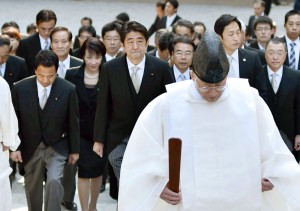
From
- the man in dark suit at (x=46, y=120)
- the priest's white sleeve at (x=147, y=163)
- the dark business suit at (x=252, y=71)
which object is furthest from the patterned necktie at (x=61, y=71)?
the priest's white sleeve at (x=147, y=163)

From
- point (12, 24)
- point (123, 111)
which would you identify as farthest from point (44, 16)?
point (123, 111)

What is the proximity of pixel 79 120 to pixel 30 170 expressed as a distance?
2.63 feet

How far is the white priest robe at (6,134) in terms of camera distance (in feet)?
24.8

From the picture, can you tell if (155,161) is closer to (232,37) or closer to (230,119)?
(230,119)

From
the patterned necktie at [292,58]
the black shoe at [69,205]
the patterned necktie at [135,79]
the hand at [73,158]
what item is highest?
the patterned necktie at [135,79]

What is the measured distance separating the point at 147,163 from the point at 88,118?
11.2 feet

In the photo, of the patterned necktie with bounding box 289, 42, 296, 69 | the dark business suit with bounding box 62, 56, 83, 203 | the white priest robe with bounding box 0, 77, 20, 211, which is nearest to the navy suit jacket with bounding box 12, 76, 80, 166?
the white priest robe with bounding box 0, 77, 20, 211

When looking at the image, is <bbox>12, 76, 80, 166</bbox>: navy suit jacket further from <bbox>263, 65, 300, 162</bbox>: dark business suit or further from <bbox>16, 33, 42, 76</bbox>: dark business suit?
<bbox>16, 33, 42, 76</bbox>: dark business suit

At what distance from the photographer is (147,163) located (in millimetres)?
5809

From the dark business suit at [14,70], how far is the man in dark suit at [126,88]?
73.3 inches

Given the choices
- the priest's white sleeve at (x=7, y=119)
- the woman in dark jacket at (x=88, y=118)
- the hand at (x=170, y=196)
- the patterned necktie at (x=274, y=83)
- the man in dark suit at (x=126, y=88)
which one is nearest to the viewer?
the hand at (x=170, y=196)

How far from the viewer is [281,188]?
5816mm

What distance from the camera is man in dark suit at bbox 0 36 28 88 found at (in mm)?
9898

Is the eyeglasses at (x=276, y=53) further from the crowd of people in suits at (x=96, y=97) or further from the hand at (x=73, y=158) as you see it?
the hand at (x=73, y=158)
